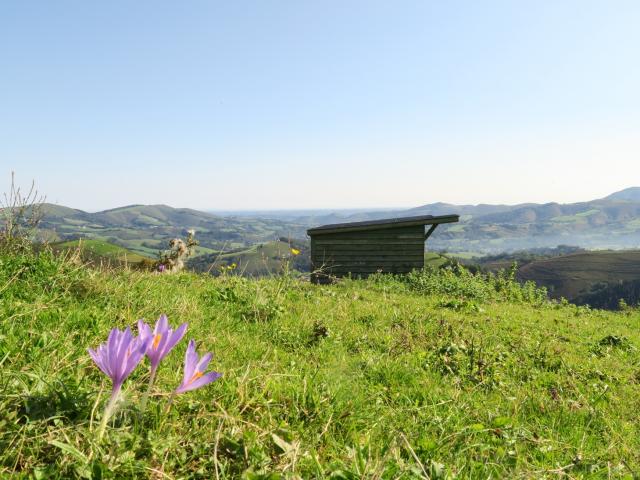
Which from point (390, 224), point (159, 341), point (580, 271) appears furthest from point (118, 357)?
point (580, 271)

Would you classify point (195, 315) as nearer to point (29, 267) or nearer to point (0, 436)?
point (29, 267)

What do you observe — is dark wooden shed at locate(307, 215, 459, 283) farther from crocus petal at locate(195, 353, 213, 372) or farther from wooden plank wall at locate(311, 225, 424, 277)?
crocus petal at locate(195, 353, 213, 372)

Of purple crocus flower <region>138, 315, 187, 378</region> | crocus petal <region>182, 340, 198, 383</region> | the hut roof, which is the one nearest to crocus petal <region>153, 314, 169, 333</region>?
purple crocus flower <region>138, 315, 187, 378</region>

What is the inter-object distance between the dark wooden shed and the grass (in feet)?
43.4

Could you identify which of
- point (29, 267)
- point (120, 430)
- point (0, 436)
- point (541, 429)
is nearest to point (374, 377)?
point (541, 429)

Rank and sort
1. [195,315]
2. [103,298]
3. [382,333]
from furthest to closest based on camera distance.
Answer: [382,333] < [195,315] < [103,298]

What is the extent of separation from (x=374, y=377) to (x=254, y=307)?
6.37 ft

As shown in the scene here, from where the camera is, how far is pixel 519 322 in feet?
25.1

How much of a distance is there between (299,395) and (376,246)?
1785cm

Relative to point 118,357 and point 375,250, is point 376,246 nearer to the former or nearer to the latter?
point 375,250

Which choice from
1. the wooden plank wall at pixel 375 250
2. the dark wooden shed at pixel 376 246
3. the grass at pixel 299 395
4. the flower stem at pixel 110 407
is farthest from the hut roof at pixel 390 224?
the flower stem at pixel 110 407

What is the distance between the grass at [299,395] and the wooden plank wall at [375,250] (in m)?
13.3

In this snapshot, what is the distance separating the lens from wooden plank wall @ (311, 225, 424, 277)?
19.8 meters

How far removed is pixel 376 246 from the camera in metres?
19.9
